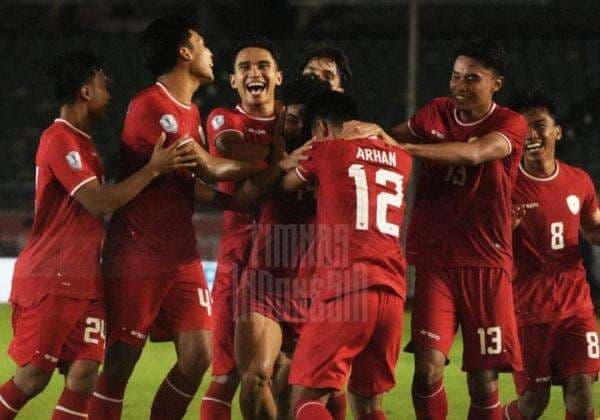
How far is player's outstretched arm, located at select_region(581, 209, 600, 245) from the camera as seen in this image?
6492 mm

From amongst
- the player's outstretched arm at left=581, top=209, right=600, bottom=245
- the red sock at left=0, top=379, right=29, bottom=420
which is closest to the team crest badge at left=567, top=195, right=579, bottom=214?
the player's outstretched arm at left=581, top=209, right=600, bottom=245

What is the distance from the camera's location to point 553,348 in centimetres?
622

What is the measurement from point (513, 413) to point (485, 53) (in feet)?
6.59

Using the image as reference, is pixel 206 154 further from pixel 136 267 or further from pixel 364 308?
pixel 364 308

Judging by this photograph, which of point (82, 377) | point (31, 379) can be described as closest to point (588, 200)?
point (82, 377)

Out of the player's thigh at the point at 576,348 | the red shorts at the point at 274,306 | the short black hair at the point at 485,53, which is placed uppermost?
the short black hair at the point at 485,53

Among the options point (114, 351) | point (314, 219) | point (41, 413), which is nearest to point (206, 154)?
point (314, 219)

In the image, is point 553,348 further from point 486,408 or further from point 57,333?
point 57,333

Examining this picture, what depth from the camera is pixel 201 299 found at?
559cm

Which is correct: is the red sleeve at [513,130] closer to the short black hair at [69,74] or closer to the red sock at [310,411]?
the red sock at [310,411]

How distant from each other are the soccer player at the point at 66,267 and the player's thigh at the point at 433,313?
4.25 feet

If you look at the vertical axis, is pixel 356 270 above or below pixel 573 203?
below

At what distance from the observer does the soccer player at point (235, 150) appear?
5.61 m

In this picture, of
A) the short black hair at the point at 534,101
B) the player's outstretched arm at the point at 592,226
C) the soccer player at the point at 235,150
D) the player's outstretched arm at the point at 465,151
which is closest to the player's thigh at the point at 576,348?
the player's outstretched arm at the point at 592,226
